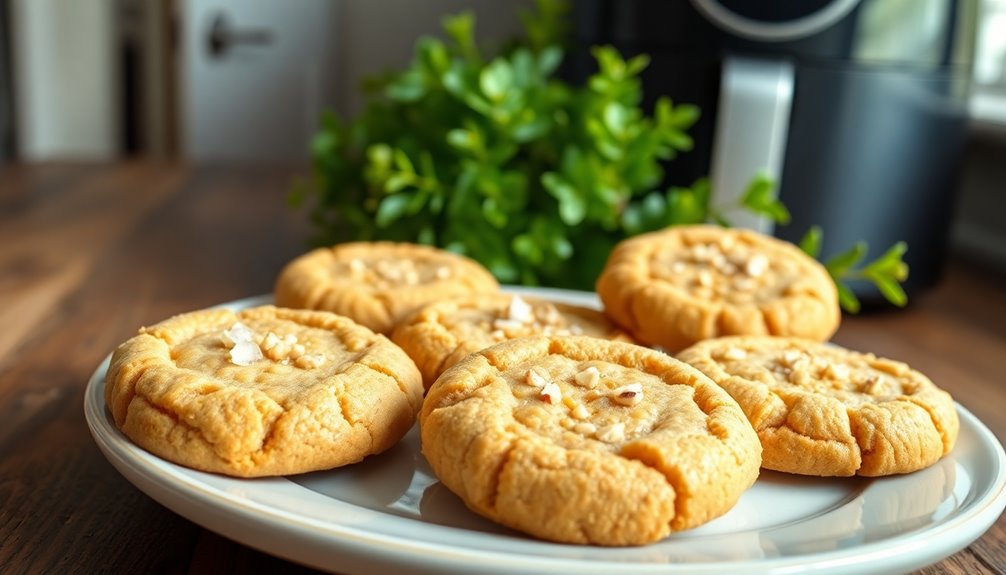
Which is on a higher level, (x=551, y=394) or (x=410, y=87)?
(x=410, y=87)

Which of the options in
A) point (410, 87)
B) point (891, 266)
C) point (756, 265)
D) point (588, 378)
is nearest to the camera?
point (588, 378)

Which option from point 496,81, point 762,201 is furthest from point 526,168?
point 762,201

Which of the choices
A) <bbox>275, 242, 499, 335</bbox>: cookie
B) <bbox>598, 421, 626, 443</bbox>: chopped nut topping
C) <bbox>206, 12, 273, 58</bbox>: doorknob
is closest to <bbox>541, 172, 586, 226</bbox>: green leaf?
<bbox>275, 242, 499, 335</bbox>: cookie

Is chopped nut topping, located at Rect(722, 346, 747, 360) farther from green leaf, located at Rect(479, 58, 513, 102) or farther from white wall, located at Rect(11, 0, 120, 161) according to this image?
white wall, located at Rect(11, 0, 120, 161)

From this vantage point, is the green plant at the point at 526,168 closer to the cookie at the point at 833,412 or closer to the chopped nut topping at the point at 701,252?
the chopped nut topping at the point at 701,252

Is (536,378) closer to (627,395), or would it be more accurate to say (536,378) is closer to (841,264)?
(627,395)

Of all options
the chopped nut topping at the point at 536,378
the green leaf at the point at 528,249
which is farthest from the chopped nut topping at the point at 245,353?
the green leaf at the point at 528,249
